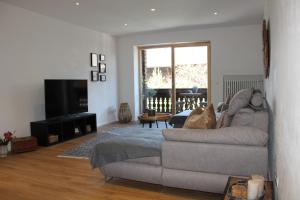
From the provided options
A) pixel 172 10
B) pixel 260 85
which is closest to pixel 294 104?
pixel 172 10

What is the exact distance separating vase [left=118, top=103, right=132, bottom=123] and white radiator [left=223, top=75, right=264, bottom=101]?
8.95 feet

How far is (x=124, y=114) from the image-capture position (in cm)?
747

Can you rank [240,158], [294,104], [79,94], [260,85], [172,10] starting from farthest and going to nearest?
[260,85] → [79,94] → [172,10] → [240,158] → [294,104]

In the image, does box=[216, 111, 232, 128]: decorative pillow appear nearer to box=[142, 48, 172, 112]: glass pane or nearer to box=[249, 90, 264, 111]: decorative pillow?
box=[249, 90, 264, 111]: decorative pillow

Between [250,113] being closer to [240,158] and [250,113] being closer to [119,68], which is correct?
[240,158]

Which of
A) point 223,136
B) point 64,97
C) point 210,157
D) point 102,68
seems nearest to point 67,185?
point 210,157

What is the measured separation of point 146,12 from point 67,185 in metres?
3.64

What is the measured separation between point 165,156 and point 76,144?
280 centimetres

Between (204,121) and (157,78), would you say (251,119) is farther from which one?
(157,78)

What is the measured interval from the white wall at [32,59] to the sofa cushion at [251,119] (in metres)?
3.86

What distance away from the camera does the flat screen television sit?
5027 mm

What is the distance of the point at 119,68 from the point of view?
7961mm

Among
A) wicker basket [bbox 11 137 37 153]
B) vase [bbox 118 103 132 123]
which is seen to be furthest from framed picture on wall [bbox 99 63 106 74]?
wicker basket [bbox 11 137 37 153]

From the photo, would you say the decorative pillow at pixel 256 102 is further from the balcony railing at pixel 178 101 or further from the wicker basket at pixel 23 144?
the balcony railing at pixel 178 101
